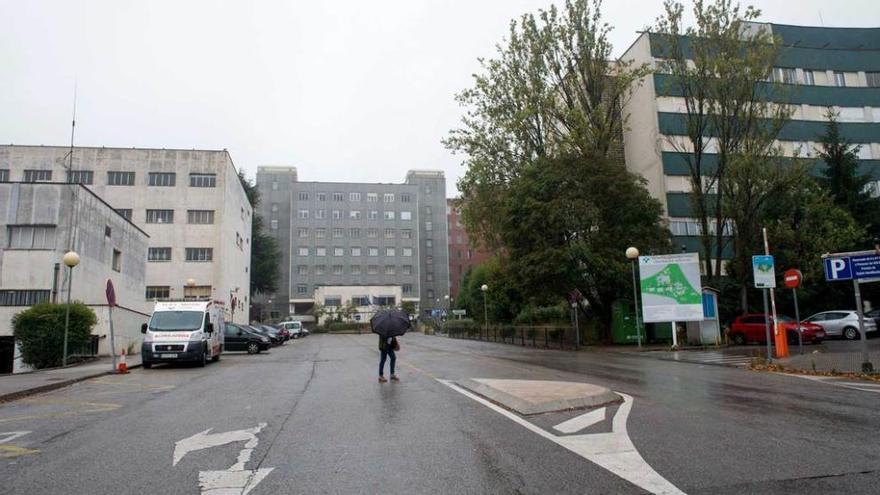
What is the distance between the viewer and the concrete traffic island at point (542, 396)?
8516 millimetres

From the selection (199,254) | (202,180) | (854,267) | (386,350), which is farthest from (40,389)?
(202,180)

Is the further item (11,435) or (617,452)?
(11,435)

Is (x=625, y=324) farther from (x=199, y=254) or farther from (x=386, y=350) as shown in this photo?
(x=199, y=254)

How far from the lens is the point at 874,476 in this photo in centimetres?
490

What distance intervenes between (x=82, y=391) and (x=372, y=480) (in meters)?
11.5

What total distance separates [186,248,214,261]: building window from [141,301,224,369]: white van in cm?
3060

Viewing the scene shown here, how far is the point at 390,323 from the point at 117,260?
27400 millimetres

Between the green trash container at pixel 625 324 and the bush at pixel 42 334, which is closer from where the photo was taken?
the bush at pixel 42 334

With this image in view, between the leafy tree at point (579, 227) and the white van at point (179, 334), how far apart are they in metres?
14.8

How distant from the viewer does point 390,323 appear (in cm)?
1284

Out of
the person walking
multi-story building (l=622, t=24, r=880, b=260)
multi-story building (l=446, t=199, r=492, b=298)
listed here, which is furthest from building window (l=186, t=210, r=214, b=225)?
multi-story building (l=446, t=199, r=492, b=298)

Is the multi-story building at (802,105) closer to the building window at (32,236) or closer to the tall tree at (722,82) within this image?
the tall tree at (722,82)

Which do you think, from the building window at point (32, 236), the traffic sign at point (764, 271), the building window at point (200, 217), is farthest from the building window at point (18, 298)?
the traffic sign at point (764, 271)

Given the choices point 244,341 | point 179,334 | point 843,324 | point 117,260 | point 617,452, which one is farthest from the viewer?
point 117,260
